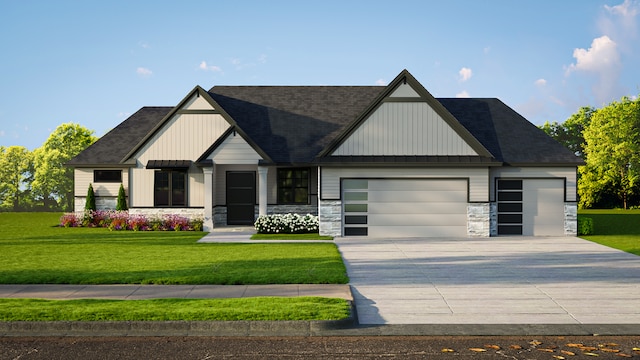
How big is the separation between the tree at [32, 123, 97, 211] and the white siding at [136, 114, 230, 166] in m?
31.1

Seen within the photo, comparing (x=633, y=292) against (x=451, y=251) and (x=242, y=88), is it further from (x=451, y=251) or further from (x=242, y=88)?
(x=242, y=88)

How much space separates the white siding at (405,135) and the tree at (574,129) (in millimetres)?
54853

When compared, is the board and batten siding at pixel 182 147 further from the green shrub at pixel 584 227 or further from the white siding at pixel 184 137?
the green shrub at pixel 584 227

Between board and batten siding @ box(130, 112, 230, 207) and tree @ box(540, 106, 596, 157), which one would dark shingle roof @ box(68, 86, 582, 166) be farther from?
tree @ box(540, 106, 596, 157)

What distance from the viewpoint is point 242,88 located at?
1251 inches

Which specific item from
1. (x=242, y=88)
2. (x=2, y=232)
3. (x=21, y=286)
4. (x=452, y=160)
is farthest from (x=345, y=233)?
(x=2, y=232)

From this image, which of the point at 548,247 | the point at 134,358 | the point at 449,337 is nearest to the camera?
the point at 134,358

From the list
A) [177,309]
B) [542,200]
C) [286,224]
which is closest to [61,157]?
[286,224]

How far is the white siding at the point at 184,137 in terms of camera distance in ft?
91.4

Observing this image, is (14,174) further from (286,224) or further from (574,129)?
(574,129)

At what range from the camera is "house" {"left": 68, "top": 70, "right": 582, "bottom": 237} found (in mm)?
23875

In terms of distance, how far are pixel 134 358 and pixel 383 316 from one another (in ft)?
14.2

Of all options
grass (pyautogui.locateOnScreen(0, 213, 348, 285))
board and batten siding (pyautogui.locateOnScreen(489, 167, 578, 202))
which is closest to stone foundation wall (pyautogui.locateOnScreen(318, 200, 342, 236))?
grass (pyautogui.locateOnScreen(0, 213, 348, 285))

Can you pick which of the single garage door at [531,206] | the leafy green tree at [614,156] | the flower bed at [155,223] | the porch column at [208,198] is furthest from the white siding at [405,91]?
the leafy green tree at [614,156]
